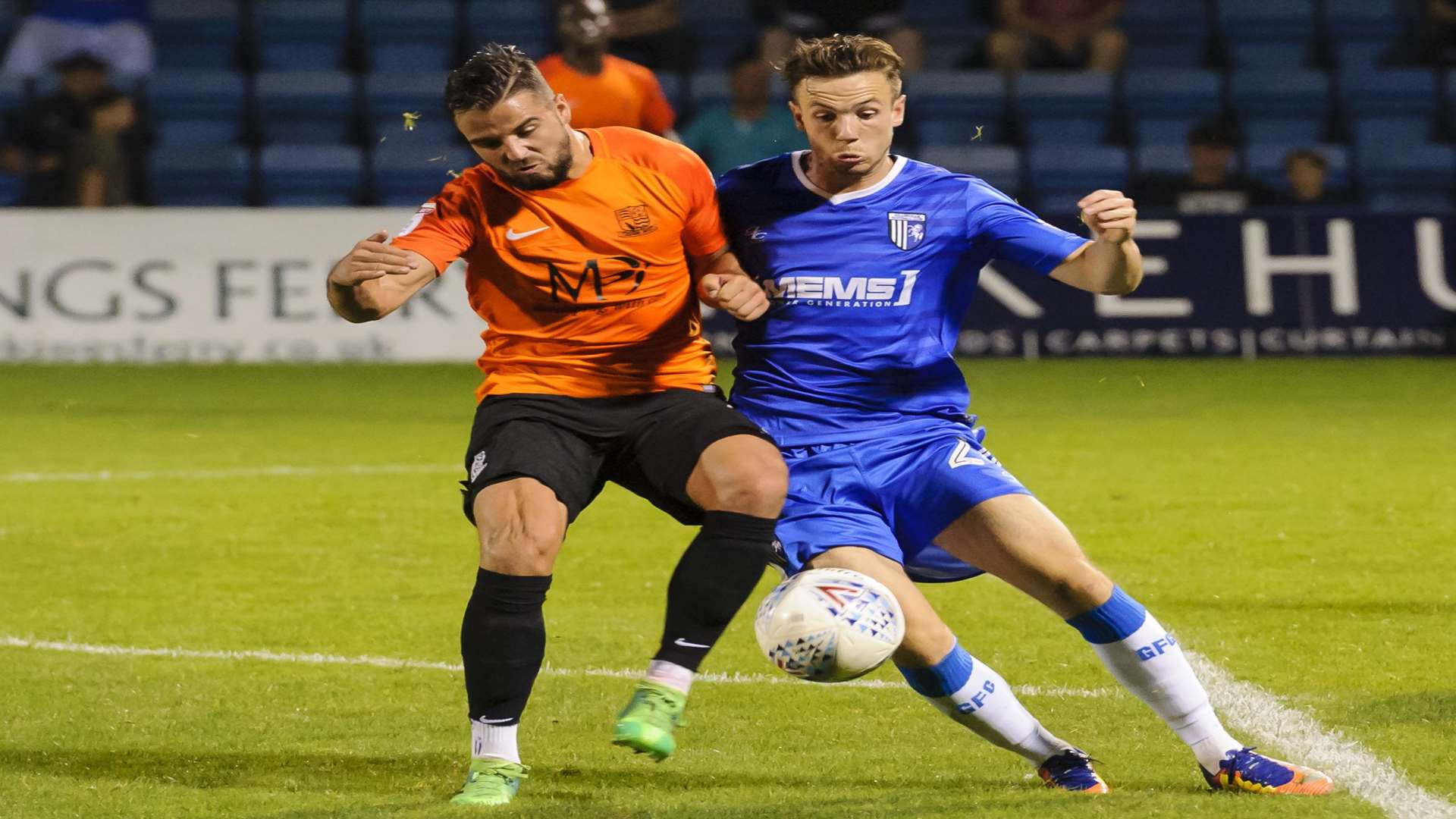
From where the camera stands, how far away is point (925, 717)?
17.7ft

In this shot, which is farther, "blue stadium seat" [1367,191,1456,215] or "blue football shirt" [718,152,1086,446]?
"blue stadium seat" [1367,191,1456,215]

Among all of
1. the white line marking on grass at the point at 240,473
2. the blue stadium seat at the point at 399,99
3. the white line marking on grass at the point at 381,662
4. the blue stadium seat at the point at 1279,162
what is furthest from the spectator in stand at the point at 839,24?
the white line marking on grass at the point at 381,662

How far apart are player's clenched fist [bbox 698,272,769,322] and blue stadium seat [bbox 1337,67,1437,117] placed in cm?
1390

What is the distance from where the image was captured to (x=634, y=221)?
4.96m

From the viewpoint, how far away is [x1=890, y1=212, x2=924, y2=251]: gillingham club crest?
4879 mm

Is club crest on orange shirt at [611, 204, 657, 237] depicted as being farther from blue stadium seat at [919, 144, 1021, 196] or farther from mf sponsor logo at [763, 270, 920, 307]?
blue stadium seat at [919, 144, 1021, 196]

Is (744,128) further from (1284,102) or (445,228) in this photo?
(445,228)

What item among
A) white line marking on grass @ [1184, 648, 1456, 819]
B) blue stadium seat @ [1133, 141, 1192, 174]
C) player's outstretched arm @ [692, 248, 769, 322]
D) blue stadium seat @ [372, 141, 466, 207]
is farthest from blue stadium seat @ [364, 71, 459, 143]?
player's outstretched arm @ [692, 248, 769, 322]

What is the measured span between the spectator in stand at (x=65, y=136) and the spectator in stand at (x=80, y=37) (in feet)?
2.07

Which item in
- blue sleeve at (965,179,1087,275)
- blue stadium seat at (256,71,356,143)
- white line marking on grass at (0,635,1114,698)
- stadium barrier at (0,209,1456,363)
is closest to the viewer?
blue sleeve at (965,179,1087,275)

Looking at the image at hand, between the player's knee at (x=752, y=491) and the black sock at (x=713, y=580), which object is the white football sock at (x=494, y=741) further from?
the player's knee at (x=752, y=491)

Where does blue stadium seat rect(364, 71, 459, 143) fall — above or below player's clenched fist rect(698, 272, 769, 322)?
below

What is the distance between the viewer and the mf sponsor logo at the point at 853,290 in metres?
4.86

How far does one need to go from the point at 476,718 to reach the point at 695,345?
1.12m
